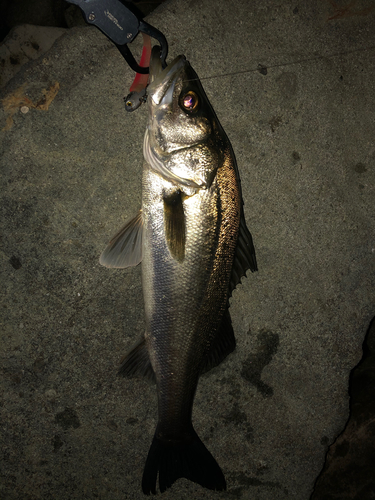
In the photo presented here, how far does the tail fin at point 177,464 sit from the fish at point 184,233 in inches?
7.4

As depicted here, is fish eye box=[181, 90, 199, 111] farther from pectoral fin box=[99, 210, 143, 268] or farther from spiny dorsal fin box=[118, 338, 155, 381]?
spiny dorsal fin box=[118, 338, 155, 381]

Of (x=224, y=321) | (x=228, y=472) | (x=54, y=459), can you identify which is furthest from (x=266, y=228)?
(x=54, y=459)

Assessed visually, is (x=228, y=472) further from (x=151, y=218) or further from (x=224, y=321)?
(x=151, y=218)

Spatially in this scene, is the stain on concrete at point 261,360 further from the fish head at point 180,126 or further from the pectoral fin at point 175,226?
the fish head at point 180,126

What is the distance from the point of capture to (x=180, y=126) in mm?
1941

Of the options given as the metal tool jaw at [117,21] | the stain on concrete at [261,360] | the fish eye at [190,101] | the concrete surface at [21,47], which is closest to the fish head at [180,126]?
the fish eye at [190,101]

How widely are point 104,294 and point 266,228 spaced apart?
1.51 meters

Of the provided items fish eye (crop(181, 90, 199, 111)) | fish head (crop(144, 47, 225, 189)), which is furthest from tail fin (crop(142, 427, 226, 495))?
fish eye (crop(181, 90, 199, 111))

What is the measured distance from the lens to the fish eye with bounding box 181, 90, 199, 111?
6.31 feet

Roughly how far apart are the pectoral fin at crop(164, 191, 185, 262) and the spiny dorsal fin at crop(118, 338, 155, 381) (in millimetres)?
772

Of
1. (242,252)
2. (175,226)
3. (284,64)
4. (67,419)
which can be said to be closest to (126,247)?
(175,226)

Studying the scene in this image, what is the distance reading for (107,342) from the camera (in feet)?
8.37

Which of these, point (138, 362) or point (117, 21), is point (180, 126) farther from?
point (138, 362)

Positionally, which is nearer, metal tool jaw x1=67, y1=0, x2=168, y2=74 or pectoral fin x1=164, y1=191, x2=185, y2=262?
pectoral fin x1=164, y1=191, x2=185, y2=262
